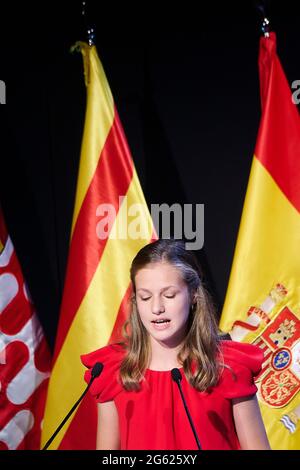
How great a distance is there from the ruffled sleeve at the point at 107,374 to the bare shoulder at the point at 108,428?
0.07 feet

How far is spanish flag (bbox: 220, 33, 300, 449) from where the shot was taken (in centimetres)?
199

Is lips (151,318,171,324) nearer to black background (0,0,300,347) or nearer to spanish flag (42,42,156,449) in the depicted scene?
spanish flag (42,42,156,449)

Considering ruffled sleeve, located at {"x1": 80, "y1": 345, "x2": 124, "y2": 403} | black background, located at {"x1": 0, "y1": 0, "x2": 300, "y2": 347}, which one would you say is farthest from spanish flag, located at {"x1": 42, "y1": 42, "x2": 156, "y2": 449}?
ruffled sleeve, located at {"x1": 80, "y1": 345, "x2": 124, "y2": 403}

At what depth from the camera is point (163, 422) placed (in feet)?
4.73

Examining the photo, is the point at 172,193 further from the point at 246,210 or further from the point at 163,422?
the point at 163,422

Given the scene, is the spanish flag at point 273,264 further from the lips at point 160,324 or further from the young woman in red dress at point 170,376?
the lips at point 160,324

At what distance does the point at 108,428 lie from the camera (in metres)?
1.50

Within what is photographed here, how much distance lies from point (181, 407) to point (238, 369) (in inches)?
5.9

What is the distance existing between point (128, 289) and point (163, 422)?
688 mm

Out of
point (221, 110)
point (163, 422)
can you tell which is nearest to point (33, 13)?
point (221, 110)

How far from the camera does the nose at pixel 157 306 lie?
1.40 meters

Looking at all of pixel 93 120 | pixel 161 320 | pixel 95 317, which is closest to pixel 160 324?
pixel 161 320

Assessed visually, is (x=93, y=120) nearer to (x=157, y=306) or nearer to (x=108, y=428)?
(x=157, y=306)

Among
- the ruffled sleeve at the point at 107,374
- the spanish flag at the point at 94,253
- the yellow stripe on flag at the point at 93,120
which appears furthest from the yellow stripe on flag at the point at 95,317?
the ruffled sleeve at the point at 107,374
